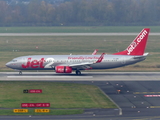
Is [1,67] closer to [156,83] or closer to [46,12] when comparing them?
[156,83]

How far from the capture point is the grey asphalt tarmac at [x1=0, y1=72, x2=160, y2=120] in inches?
1262

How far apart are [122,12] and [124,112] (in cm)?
14455

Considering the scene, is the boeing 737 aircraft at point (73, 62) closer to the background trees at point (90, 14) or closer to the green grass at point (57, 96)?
the green grass at point (57, 96)

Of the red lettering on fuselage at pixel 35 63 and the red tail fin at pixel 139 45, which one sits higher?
the red tail fin at pixel 139 45

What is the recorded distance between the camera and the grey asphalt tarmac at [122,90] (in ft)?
105

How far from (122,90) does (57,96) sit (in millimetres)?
8724

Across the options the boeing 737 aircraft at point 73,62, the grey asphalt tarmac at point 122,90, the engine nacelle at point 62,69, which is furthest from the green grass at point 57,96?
the boeing 737 aircraft at point 73,62

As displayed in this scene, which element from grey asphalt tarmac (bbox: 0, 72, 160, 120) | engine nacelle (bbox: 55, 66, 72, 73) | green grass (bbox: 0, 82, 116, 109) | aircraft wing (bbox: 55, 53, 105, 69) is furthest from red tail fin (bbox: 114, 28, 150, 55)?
green grass (bbox: 0, 82, 116, 109)

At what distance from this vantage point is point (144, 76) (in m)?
54.4

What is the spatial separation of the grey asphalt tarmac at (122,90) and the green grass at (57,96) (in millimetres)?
1663

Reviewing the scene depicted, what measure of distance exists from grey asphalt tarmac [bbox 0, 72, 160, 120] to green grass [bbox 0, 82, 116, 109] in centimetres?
166

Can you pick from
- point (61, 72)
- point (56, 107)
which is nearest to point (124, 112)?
point (56, 107)

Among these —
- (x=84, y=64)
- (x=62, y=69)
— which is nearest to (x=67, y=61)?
(x=62, y=69)

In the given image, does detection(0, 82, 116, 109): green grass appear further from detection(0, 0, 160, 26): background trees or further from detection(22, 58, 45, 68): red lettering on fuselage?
detection(0, 0, 160, 26): background trees
